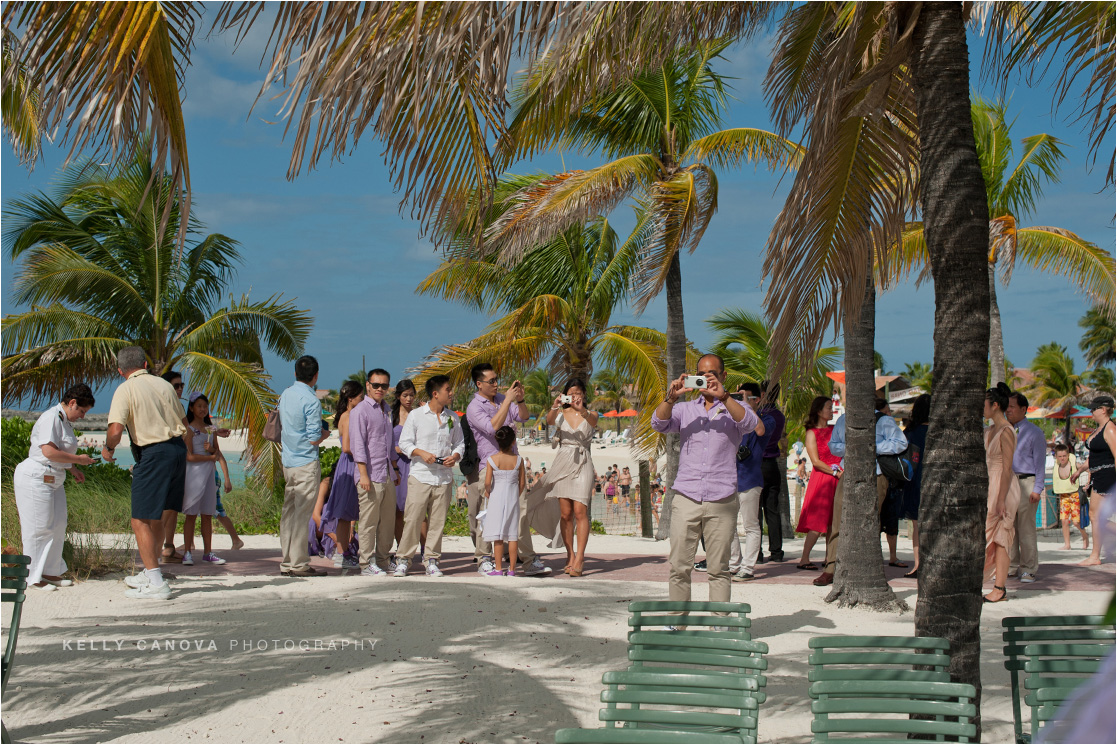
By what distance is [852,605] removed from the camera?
753 centimetres

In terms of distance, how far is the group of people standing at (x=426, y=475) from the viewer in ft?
28.0

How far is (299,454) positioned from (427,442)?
1251 mm

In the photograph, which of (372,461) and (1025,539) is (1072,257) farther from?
(372,461)

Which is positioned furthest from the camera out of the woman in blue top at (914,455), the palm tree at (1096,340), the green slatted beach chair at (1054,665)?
the palm tree at (1096,340)

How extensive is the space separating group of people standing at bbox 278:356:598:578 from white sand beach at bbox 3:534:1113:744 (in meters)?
0.51

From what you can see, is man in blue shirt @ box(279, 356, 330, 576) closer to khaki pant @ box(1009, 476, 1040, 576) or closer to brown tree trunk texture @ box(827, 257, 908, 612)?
brown tree trunk texture @ box(827, 257, 908, 612)

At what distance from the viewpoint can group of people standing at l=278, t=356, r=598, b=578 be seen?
8523mm

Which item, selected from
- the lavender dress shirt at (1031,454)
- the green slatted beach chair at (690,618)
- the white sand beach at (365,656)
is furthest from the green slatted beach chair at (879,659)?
the lavender dress shirt at (1031,454)

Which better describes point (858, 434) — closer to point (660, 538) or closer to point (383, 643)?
point (383, 643)

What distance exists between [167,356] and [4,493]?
494 cm

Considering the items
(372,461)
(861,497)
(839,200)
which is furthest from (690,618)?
(372,461)

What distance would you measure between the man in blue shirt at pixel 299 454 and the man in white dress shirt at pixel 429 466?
0.91m

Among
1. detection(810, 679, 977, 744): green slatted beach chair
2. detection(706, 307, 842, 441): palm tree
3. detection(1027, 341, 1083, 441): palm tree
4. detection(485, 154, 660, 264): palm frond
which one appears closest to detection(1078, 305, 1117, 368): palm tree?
detection(1027, 341, 1083, 441): palm tree

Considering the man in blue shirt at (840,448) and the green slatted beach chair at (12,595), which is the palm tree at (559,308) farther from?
the green slatted beach chair at (12,595)
